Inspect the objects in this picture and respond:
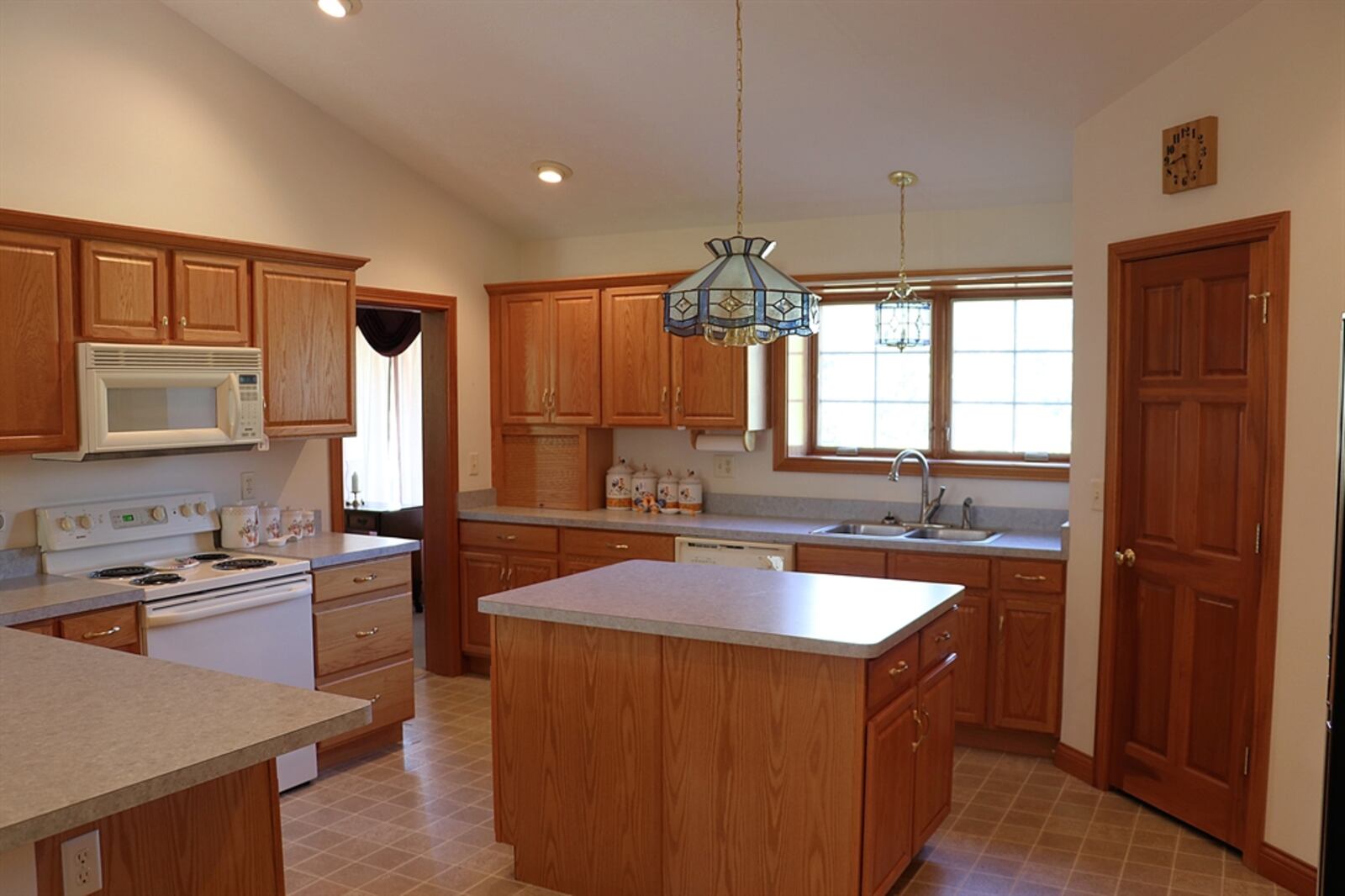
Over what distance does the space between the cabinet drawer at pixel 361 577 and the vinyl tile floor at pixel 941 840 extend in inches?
28.2

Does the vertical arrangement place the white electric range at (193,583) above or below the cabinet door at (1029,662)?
above

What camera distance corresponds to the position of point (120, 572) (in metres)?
3.70

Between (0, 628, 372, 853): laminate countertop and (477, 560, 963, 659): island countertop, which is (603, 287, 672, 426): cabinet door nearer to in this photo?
(477, 560, 963, 659): island countertop

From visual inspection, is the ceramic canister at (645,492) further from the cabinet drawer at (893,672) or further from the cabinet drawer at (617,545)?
the cabinet drawer at (893,672)

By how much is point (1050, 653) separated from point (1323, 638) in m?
1.26

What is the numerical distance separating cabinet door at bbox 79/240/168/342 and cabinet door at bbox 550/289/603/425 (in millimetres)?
2146

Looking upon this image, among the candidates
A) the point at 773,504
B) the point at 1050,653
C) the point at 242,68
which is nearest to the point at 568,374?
the point at 773,504

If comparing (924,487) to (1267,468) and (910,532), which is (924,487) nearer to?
(910,532)

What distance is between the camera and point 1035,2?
321cm

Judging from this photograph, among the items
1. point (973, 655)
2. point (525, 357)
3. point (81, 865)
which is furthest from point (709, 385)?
point (81, 865)

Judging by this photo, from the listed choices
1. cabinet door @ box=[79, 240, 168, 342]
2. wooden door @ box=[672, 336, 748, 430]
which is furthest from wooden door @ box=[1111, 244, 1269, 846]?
cabinet door @ box=[79, 240, 168, 342]

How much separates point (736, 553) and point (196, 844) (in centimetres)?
307

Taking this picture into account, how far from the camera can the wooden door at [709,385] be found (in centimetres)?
502

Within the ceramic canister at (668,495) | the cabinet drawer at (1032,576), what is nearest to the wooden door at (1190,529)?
the cabinet drawer at (1032,576)
